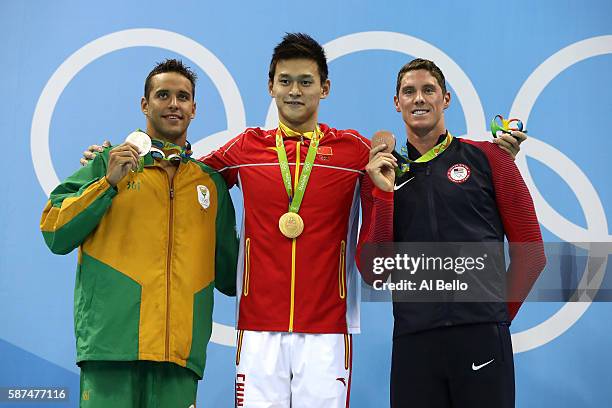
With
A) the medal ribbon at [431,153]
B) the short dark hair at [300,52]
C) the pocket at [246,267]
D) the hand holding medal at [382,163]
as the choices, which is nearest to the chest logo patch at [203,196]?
the pocket at [246,267]

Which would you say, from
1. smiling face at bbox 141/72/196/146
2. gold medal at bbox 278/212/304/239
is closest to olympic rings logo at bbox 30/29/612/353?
smiling face at bbox 141/72/196/146

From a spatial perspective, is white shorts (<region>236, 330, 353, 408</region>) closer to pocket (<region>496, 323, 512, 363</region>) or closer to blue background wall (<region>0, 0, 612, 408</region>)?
pocket (<region>496, 323, 512, 363</region>)

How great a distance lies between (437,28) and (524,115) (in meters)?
0.79

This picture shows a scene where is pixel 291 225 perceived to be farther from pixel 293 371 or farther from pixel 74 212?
pixel 74 212

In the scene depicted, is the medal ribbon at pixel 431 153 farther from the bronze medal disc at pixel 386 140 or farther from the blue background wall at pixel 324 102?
the blue background wall at pixel 324 102

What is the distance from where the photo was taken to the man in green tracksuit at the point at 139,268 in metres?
2.66

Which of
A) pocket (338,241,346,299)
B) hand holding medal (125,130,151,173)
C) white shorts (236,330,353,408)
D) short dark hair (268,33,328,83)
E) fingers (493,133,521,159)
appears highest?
short dark hair (268,33,328,83)

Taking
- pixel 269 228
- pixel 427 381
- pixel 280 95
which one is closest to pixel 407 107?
pixel 280 95

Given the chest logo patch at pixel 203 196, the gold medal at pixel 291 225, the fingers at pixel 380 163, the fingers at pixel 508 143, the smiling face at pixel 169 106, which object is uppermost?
the smiling face at pixel 169 106

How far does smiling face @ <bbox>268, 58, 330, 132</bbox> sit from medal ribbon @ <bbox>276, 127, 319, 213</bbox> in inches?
3.2

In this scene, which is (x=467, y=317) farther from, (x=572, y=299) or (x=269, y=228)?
(x=572, y=299)

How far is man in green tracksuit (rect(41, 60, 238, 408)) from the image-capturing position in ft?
8.73

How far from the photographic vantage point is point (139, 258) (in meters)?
2.76

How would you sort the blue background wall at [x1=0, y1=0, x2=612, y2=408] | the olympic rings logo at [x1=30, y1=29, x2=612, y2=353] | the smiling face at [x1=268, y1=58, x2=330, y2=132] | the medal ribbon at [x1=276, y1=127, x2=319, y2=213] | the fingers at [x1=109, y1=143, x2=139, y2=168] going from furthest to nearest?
the olympic rings logo at [x1=30, y1=29, x2=612, y2=353] → the blue background wall at [x1=0, y1=0, x2=612, y2=408] → the smiling face at [x1=268, y1=58, x2=330, y2=132] → the medal ribbon at [x1=276, y1=127, x2=319, y2=213] → the fingers at [x1=109, y1=143, x2=139, y2=168]
